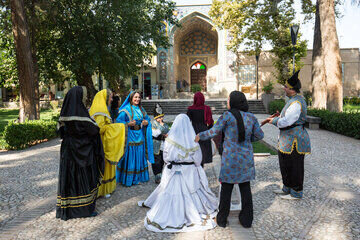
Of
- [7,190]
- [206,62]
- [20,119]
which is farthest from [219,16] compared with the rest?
[7,190]

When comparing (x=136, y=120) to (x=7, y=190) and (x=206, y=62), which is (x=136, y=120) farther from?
(x=206, y=62)

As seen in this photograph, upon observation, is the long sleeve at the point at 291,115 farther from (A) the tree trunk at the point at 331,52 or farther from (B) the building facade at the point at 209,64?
(B) the building facade at the point at 209,64

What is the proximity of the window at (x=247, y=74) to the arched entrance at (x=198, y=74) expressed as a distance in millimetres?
4809

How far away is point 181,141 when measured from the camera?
3258mm

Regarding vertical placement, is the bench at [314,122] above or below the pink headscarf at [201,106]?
below

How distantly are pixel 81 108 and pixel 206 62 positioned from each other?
25.1 metres

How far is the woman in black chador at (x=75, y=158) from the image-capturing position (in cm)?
334

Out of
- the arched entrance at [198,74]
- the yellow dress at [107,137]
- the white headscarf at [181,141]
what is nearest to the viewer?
the white headscarf at [181,141]

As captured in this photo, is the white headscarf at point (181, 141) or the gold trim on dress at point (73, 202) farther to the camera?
the gold trim on dress at point (73, 202)

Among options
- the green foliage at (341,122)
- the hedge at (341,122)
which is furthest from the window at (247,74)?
the green foliage at (341,122)

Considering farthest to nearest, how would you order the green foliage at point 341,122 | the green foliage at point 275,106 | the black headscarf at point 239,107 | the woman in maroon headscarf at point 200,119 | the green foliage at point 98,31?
the green foliage at point 275,106
the green foliage at point 98,31
the green foliage at point 341,122
the woman in maroon headscarf at point 200,119
the black headscarf at point 239,107

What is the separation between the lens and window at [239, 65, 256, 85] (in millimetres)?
23641

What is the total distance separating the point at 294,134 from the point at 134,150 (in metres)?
2.49

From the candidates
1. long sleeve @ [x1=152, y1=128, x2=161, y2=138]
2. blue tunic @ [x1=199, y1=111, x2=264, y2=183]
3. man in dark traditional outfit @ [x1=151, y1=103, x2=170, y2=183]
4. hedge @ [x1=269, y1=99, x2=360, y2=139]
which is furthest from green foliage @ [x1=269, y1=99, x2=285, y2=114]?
blue tunic @ [x1=199, y1=111, x2=264, y2=183]
